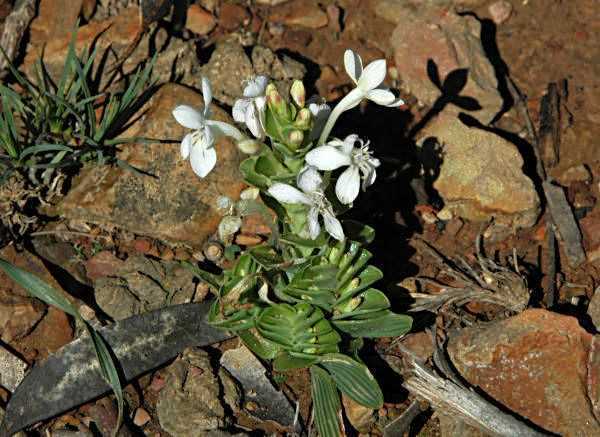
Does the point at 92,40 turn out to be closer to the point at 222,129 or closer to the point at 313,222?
the point at 222,129

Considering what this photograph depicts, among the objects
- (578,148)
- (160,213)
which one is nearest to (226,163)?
(160,213)

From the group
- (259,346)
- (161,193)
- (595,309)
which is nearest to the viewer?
(259,346)

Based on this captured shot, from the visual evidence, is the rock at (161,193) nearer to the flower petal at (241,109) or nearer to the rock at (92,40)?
the rock at (92,40)

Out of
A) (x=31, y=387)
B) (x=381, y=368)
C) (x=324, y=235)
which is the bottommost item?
(x=31, y=387)

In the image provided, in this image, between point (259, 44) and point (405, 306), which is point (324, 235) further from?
point (259, 44)

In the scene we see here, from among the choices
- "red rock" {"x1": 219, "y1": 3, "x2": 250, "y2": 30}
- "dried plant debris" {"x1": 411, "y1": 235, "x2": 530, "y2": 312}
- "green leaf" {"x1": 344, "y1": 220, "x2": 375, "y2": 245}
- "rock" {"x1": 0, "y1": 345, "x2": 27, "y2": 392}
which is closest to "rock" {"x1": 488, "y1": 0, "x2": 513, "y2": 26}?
"red rock" {"x1": 219, "y1": 3, "x2": 250, "y2": 30}

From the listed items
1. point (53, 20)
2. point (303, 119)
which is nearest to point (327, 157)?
point (303, 119)
